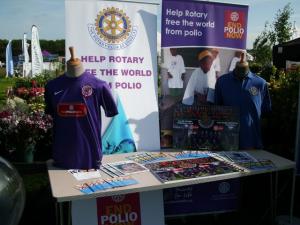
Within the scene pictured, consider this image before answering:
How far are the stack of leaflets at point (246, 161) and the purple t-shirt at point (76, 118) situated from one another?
3.27 feet

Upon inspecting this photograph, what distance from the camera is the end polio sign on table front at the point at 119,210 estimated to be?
2.75 meters

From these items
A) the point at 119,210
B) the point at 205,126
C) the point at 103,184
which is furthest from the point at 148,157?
the point at 103,184

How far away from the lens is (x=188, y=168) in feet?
8.96

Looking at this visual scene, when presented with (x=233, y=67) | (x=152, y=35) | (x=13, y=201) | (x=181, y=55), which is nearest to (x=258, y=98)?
(x=233, y=67)

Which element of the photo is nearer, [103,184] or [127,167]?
[103,184]

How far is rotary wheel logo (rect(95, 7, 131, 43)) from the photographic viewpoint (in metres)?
2.98

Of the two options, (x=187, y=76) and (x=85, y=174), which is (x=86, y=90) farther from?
(x=187, y=76)

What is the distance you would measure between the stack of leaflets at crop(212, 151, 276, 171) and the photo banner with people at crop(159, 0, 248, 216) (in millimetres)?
125

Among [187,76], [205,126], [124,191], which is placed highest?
[187,76]

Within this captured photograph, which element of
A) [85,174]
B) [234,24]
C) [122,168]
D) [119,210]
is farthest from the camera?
[234,24]

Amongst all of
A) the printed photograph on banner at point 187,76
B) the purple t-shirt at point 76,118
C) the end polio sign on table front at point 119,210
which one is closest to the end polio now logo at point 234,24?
the printed photograph on banner at point 187,76

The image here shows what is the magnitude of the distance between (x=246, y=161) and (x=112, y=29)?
1.43 metres

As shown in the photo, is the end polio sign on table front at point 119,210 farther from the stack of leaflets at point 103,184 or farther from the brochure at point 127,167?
the stack of leaflets at point 103,184

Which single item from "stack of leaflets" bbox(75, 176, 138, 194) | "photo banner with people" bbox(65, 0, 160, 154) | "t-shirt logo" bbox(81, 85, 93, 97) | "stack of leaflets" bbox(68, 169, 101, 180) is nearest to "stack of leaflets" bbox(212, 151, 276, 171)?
"photo banner with people" bbox(65, 0, 160, 154)
